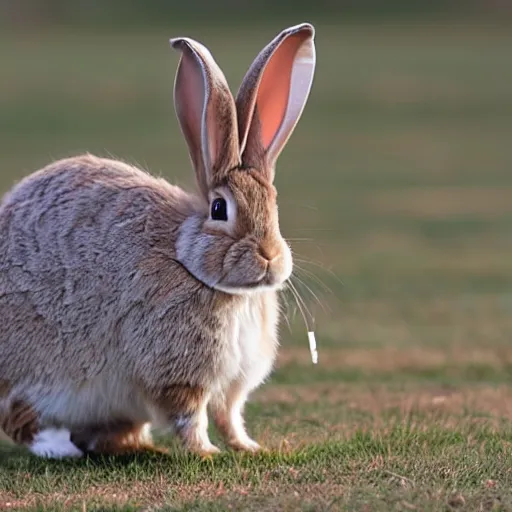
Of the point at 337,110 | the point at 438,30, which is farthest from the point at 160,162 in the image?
the point at 438,30

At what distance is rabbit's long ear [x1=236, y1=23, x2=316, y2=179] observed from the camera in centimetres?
547

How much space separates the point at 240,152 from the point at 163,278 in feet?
2.09

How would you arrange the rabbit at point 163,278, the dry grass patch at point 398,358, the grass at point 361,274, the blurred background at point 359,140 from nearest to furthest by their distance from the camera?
the grass at point 361,274
the rabbit at point 163,278
the dry grass patch at point 398,358
the blurred background at point 359,140

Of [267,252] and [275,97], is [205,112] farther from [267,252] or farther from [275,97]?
[267,252]

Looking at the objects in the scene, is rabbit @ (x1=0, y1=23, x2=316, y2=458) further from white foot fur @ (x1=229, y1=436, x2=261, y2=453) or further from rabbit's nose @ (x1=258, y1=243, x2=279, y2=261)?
white foot fur @ (x1=229, y1=436, x2=261, y2=453)

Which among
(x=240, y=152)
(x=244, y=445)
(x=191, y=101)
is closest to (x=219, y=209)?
(x=240, y=152)

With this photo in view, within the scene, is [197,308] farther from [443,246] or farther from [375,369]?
[443,246]

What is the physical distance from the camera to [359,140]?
23219 mm

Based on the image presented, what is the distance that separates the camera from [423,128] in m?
25.0

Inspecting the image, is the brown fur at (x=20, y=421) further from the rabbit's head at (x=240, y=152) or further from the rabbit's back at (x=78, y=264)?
the rabbit's head at (x=240, y=152)

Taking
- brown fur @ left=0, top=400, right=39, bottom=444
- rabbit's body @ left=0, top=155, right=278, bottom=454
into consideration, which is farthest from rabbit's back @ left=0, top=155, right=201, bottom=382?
brown fur @ left=0, top=400, right=39, bottom=444

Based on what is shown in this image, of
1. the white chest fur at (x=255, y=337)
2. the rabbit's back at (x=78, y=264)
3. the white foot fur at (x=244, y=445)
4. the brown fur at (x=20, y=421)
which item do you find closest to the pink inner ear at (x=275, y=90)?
the rabbit's back at (x=78, y=264)

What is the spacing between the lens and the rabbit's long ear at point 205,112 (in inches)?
210

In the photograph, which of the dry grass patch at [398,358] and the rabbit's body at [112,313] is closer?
the rabbit's body at [112,313]
